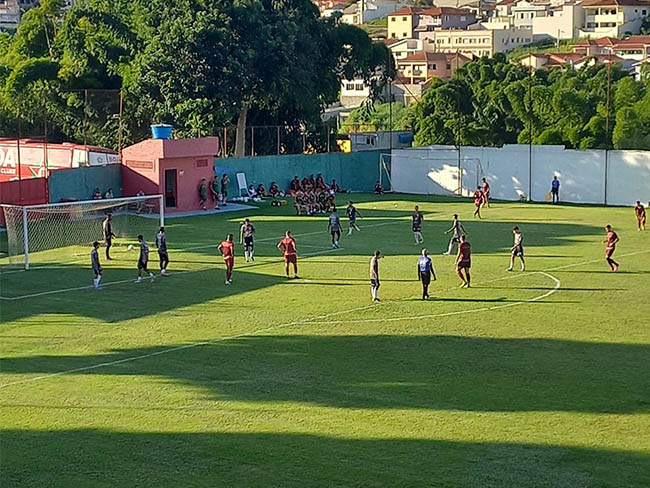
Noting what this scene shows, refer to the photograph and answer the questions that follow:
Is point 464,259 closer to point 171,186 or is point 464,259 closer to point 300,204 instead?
point 300,204

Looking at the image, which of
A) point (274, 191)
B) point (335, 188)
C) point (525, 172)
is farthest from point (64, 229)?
point (525, 172)

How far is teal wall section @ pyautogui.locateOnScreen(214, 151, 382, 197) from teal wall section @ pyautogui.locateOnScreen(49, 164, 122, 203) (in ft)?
20.7

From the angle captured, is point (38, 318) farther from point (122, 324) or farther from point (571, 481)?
point (571, 481)

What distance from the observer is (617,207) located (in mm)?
54875

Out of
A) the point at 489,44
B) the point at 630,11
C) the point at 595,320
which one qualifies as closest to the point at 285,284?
the point at 595,320

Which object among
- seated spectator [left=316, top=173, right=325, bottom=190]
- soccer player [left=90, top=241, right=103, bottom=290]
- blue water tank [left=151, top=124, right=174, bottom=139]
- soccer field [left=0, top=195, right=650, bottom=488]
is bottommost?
soccer field [left=0, top=195, right=650, bottom=488]

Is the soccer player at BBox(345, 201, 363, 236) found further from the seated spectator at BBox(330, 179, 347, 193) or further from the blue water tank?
the seated spectator at BBox(330, 179, 347, 193)

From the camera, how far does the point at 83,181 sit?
173 ft

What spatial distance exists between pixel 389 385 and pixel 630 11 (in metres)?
162

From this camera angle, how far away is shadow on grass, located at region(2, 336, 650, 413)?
20984mm

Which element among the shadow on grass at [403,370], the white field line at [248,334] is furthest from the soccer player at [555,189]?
the shadow on grass at [403,370]

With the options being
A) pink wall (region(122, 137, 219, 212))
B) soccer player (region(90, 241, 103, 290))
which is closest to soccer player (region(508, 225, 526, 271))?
soccer player (region(90, 241, 103, 290))

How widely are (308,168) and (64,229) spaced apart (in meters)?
22.4

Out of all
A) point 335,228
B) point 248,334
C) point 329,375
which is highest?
point 335,228
